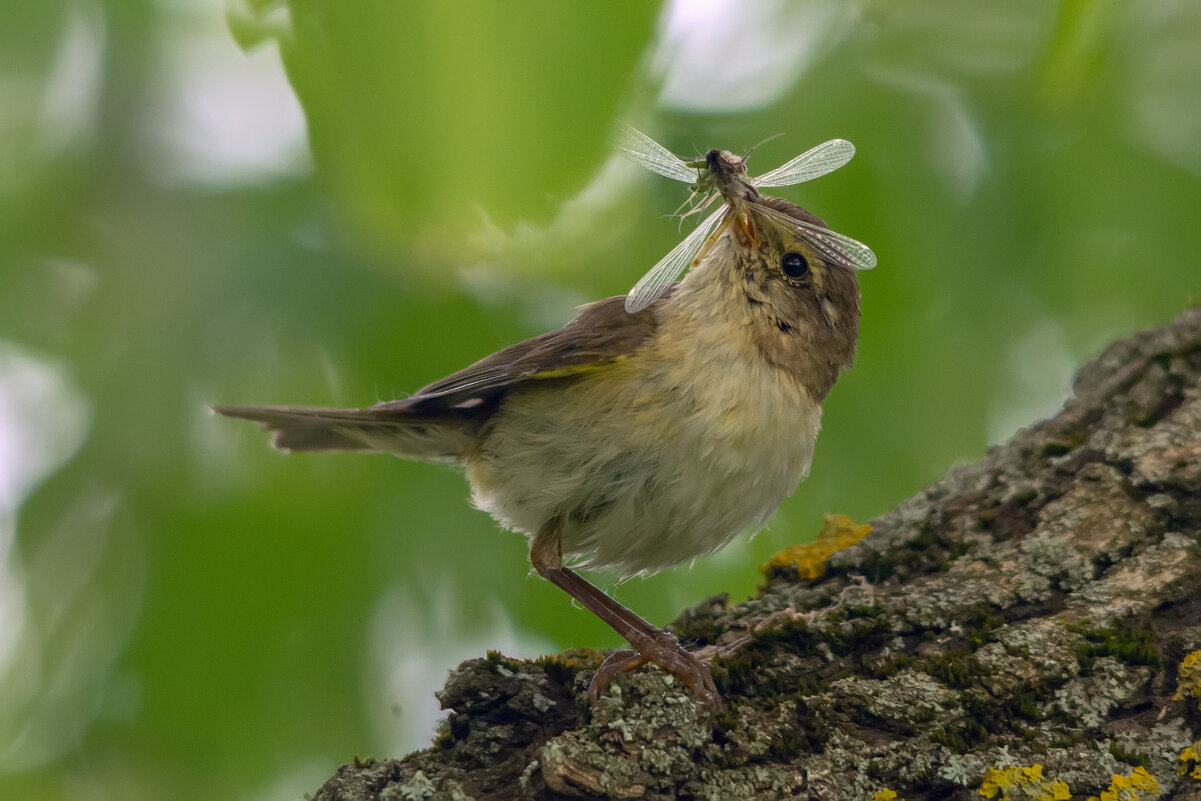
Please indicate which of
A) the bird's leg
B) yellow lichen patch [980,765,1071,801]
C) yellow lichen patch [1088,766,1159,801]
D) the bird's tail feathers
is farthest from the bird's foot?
the bird's tail feathers

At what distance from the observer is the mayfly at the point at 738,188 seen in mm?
2936

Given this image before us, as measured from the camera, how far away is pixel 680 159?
3023 mm

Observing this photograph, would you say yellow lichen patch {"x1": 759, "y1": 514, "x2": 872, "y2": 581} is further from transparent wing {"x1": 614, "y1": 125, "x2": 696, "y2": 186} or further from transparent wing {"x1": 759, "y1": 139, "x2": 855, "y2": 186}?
transparent wing {"x1": 614, "y1": 125, "x2": 696, "y2": 186}

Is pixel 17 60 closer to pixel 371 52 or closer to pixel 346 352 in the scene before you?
pixel 346 352

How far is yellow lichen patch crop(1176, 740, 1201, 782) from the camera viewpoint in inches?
78.5

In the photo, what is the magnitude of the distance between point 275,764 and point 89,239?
1.68 metres

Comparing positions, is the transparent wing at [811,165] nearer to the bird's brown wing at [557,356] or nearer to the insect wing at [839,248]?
the insect wing at [839,248]

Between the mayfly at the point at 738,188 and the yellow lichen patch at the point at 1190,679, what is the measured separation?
4.26ft

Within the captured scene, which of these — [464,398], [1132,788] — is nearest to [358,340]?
[464,398]

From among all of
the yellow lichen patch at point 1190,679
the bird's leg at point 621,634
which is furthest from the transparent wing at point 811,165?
the yellow lichen patch at point 1190,679

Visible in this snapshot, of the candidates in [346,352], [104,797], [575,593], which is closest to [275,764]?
[104,797]

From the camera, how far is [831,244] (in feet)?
10.0

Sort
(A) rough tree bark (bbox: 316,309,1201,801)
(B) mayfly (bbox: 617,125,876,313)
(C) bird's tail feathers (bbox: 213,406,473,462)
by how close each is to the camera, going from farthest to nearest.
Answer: (C) bird's tail feathers (bbox: 213,406,473,462), (B) mayfly (bbox: 617,125,876,313), (A) rough tree bark (bbox: 316,309,1201,801)

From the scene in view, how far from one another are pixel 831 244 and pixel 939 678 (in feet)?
4.34
